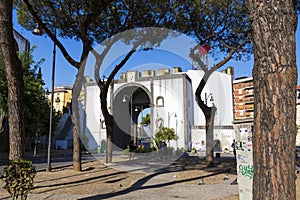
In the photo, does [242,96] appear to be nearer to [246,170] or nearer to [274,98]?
[246,170]

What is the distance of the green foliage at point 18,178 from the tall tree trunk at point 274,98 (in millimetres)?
3797

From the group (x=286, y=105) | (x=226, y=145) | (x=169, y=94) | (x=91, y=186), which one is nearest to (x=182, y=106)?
(x=169, y=94)

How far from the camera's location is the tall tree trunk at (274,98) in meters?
2.55

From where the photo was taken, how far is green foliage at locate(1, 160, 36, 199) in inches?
195

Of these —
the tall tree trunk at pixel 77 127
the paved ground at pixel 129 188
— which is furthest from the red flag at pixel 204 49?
the paved ground at pixel 129 188

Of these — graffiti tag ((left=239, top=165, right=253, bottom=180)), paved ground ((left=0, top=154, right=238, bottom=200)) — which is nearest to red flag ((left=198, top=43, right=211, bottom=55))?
paved ground ((left=0, top=154, right=238, bottom=200))

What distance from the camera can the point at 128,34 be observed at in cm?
1266

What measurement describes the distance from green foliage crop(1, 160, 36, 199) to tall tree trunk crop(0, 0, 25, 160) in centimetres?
58

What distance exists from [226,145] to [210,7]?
74.9 feet

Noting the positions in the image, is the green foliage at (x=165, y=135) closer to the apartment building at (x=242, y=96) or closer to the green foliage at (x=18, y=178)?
the green foliage at (x=18, y=178)

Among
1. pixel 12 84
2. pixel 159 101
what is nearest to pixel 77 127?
pixel 12 84

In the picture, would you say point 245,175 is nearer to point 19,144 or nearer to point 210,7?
point 19,144

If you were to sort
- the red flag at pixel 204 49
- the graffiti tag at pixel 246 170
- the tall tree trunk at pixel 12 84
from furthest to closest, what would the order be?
the red flag at pixel 204 49 → the tall tree trunk at pixel 12 84 → the graffiti tag at pixel 246 170

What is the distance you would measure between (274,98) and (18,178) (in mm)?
4194
